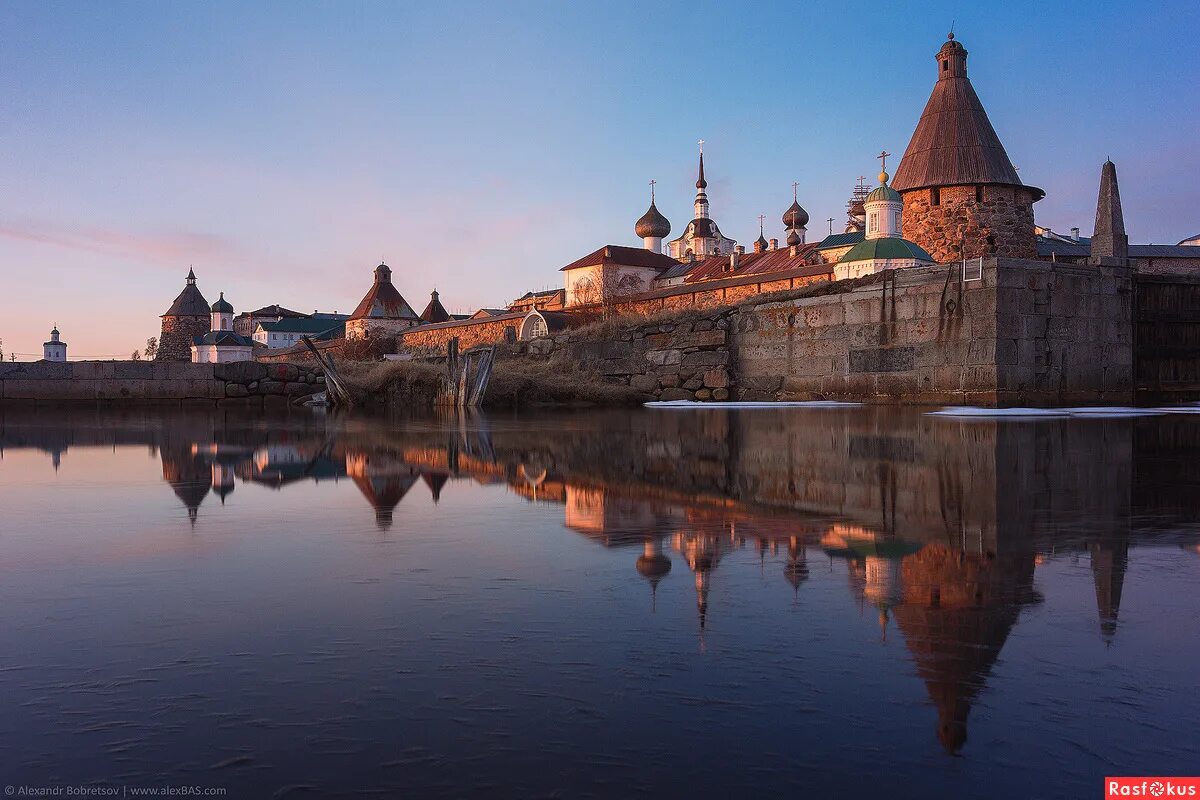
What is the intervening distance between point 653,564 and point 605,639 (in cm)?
93

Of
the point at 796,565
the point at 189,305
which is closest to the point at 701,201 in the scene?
the point at 189,305

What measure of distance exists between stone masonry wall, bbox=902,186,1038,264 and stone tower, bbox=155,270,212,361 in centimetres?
8435

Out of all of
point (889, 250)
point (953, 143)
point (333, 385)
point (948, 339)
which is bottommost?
point (333, 385)

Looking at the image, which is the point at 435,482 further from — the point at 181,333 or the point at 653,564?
the point at 181,333

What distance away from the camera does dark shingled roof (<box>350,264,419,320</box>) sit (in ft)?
296

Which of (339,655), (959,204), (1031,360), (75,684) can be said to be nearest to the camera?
(75,684)

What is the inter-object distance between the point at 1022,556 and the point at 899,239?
33978 mm

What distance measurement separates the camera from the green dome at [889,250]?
113ft

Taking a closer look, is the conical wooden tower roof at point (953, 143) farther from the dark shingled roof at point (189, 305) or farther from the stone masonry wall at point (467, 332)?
the dark shingled roof at point (189, 305)

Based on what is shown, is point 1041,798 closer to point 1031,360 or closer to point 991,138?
point 1031,360

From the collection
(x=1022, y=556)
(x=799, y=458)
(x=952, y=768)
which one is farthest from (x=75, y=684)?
(x=799, y=458)

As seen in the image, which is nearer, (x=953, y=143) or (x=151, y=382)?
(x=151, y=382)

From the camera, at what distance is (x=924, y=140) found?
40094 mm

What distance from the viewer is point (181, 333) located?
103812 millimetres
